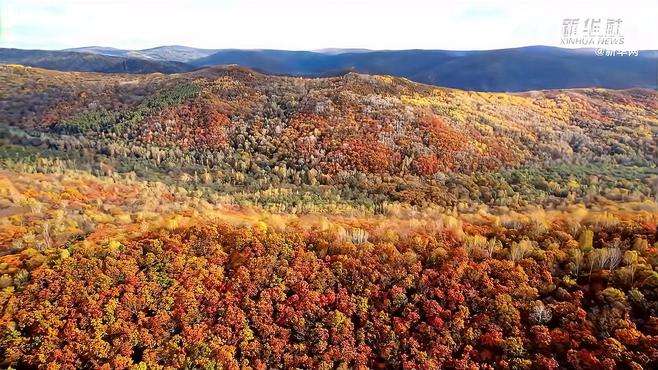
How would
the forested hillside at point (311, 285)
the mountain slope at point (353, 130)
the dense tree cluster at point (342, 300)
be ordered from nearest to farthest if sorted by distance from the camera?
1. the dense tree cluster at point (342, 300)
2. the forested hillside at point (311, 285)
3. the mountain slope at point (353, 130)

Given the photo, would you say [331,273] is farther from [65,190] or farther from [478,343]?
[65,190]

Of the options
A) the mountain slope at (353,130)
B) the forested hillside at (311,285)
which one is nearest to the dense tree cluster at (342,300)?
the forested hillside at (311,285)

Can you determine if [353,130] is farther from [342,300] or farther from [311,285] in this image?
[342,300]

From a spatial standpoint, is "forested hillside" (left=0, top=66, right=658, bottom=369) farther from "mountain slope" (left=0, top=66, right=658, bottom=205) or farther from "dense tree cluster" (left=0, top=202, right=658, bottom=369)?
"mountain slope" (left=0, top=66, right=658, bottom=205)

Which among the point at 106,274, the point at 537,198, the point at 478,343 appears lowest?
the point at 537,198

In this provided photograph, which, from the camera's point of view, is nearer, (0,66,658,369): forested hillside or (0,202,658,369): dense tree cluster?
(0,202,658,369): dense tree cluster

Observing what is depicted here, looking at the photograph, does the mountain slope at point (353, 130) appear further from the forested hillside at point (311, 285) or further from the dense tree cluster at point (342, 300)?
the dense tree cluster at point (342, 300)

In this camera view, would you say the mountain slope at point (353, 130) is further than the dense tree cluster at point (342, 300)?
Yes

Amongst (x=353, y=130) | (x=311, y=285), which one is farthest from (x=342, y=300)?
(x=353, y=130)

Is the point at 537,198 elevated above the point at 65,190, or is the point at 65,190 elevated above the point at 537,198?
the point at 65,190

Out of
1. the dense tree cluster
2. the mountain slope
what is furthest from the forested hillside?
the mountain slope

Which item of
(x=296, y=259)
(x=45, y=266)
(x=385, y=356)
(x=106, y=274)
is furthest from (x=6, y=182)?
(x=385, y=356)
